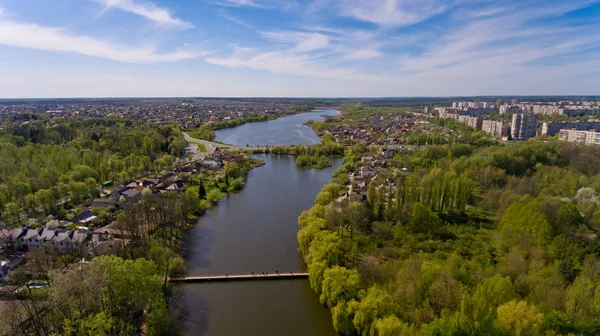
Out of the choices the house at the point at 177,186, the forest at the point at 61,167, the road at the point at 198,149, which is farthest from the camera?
the road at the point at 198,149

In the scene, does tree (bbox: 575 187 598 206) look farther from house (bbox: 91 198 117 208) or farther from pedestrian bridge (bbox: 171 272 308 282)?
house (bbox: 91 198 117 208)

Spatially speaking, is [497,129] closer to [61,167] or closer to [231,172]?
[231,172]

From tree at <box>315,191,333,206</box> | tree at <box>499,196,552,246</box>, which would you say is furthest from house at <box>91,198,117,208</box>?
tree at <box>499,196,552,246</box>

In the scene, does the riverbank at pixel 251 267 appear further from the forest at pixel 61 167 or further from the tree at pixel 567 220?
the tree at pixel 567 220

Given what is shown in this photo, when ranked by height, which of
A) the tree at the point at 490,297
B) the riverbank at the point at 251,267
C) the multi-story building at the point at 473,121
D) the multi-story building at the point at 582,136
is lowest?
the riverbank at the point at 251,267

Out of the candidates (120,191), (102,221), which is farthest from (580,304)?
(120,191)

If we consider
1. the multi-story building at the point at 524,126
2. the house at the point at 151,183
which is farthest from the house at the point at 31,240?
the multi-story building at the point at 524,126

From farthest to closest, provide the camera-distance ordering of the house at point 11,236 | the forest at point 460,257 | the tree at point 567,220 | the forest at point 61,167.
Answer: the forest at point 61,167 < the tree at point 567,220 < the house at point 11,236 < the forest at point 460,257
